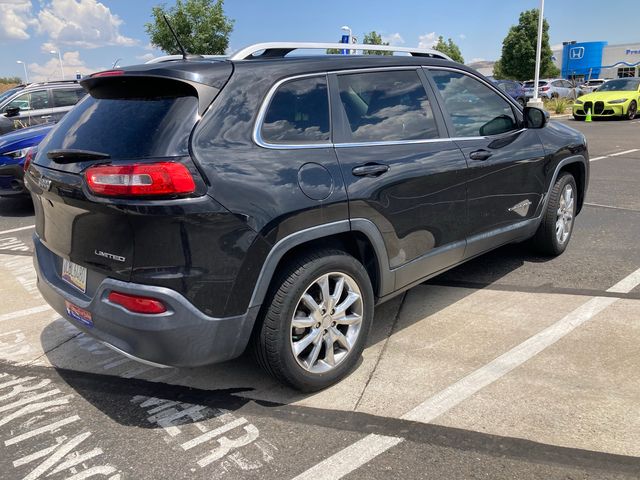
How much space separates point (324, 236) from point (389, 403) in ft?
3.16

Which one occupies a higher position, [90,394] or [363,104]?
[363,104]

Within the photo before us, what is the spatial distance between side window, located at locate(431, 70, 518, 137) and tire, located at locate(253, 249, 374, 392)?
1.45m

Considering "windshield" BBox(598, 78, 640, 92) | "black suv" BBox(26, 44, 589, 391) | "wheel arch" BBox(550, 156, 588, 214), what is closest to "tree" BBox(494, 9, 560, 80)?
"windshield" BBox(598, 78, 640, 92)

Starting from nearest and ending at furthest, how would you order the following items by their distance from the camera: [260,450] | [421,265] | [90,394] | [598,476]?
[598,476] → [260,450] → [90,394] → [421,265]

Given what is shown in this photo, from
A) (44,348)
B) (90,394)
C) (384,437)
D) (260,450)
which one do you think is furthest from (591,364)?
(44,348)

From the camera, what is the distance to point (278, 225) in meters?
2.67

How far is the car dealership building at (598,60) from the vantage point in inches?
2438

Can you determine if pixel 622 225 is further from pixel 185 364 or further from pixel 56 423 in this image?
pixel 56 423

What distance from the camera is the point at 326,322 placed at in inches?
Answer: 119

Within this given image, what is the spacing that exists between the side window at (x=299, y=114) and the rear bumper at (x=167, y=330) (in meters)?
0.90

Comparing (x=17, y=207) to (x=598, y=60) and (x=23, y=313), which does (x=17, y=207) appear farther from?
(x=598, y=60)

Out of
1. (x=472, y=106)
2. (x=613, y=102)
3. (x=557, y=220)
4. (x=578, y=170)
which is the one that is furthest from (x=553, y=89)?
(x=472, y=106)

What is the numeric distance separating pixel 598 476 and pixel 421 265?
1573 mm

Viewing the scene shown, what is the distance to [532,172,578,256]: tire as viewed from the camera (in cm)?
486
